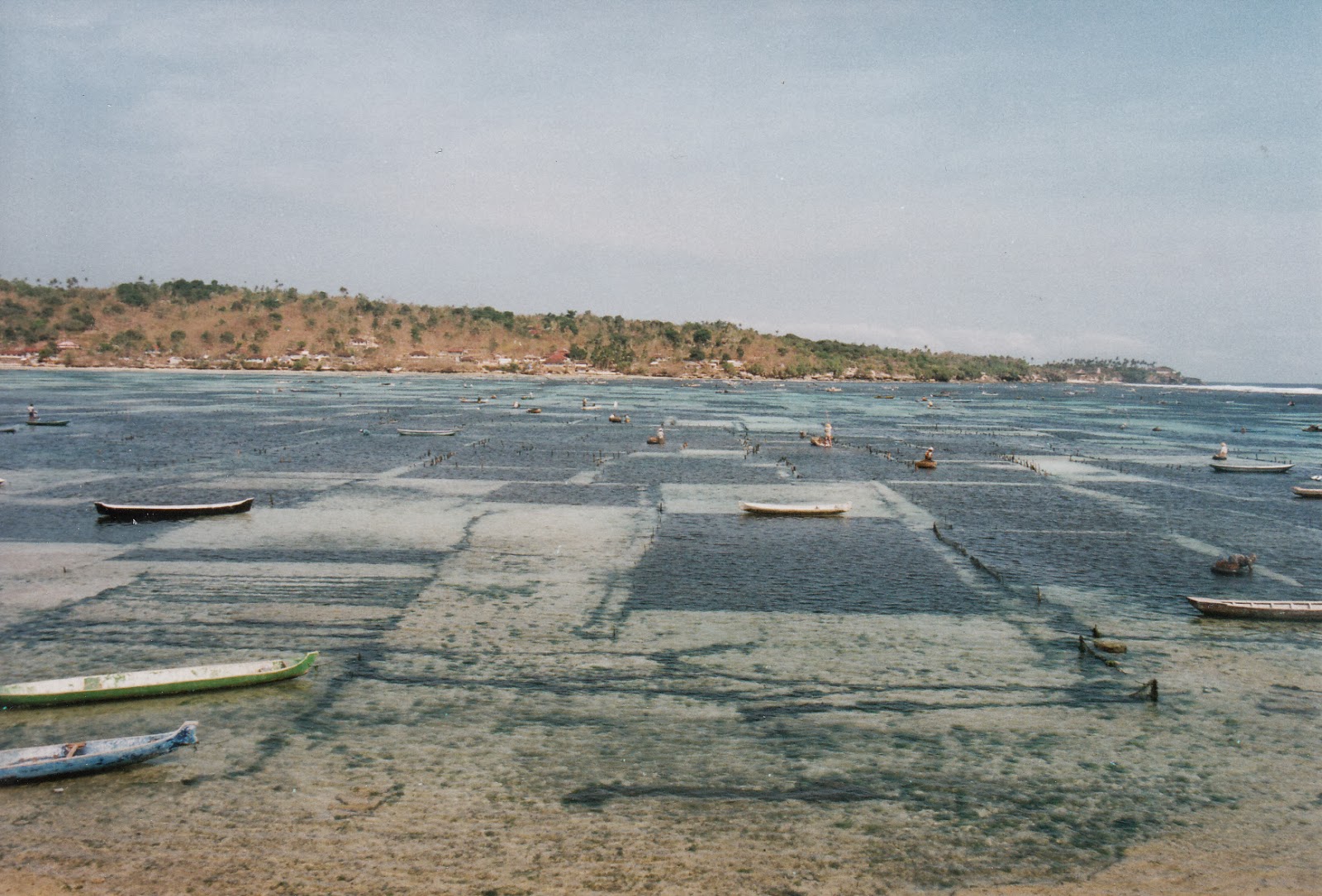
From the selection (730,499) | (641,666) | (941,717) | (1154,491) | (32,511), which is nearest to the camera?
(941,717)

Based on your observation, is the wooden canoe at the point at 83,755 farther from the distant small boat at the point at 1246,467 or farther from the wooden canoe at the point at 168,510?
the distant small boat at the point at 1246,467

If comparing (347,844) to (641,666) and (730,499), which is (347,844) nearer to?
(641,666)

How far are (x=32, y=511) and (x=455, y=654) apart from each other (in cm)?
2966

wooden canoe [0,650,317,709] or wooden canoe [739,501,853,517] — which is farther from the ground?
wooden canoe [739,501,853,517]

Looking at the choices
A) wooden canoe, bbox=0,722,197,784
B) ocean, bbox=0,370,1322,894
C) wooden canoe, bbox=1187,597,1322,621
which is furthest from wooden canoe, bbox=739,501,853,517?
wooden canoe, bbox=0,722,197,784

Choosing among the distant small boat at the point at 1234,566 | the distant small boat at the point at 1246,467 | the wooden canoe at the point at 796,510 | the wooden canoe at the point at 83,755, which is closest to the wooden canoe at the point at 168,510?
the wooden canoe at the point at 796,510

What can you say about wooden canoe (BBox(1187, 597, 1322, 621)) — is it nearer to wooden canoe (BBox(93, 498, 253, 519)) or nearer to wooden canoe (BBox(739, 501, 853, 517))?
wooden canoe (BBox(739, 501, 853, 517))

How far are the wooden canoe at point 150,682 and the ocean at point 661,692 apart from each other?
33 cm

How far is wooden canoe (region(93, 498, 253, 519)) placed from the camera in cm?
3869

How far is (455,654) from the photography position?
22812 millimetres

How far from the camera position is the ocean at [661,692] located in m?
14.0

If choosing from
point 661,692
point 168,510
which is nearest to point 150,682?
point 661,692

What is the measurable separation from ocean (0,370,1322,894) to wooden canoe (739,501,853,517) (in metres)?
1.20

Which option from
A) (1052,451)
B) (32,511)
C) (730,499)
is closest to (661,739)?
(730,499)
